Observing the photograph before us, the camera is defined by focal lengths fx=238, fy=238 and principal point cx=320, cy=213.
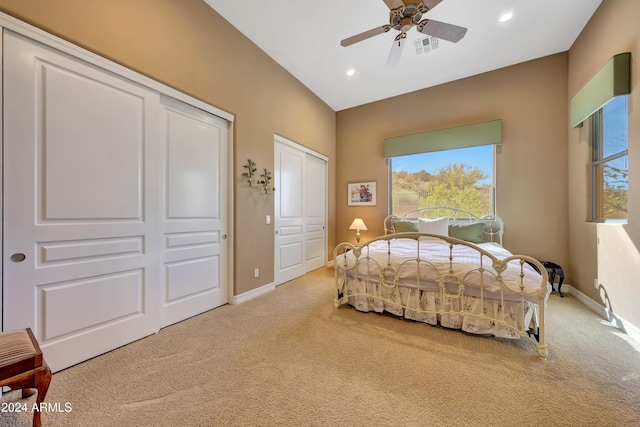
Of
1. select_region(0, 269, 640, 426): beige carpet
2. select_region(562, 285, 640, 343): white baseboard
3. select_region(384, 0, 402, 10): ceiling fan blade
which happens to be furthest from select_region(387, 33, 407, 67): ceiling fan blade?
select_region(562, 285, 640, 343): white baseboard

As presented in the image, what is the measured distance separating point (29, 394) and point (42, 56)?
228 cm

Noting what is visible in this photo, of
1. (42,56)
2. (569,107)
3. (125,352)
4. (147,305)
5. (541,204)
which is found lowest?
(125,352)

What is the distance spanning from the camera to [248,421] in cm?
134

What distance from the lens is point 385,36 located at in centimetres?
316

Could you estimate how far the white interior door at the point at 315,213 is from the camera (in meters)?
4.65

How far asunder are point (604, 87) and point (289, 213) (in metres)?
4.14

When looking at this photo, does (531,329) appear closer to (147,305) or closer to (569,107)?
(569,107)

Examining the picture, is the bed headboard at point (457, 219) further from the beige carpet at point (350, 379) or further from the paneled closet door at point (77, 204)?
the paneled closet door at point (77, 204)

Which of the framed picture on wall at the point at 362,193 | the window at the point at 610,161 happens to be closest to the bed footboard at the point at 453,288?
the window at the point at 610,161

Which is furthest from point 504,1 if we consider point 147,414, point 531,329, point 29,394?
point 29,394

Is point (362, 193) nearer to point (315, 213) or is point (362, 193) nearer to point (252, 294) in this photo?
point (315, 213)

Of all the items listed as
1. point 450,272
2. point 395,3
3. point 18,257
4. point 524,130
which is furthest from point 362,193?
point 18,257

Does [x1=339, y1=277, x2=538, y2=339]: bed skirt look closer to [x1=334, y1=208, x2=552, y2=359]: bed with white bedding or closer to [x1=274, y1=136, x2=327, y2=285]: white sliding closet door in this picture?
[x1=334, y1=208, x2=552, y2=359]: bed with white bedding

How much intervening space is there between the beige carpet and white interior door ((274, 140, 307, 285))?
160cm
